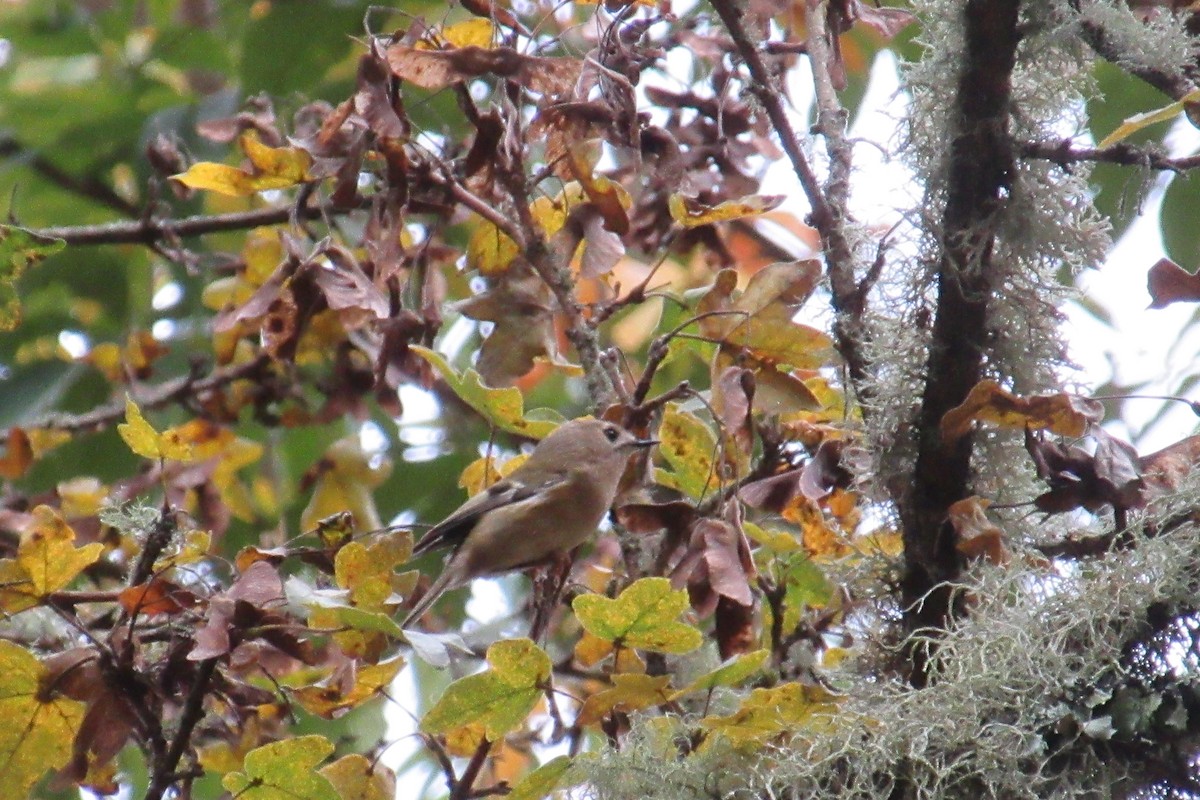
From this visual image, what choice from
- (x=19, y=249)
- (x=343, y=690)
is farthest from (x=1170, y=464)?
(x=19, y=249)

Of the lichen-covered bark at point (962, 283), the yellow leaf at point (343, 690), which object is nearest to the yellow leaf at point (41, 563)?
the yellow leaf at point (343, 690)

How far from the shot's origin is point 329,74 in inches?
124

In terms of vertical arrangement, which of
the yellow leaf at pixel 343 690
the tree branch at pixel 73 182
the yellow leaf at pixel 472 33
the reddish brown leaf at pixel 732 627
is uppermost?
the yellow leaf at pixel 472 33

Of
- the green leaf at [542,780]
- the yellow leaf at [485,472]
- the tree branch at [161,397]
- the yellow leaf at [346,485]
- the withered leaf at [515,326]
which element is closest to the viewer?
the green leaf at [542,780]

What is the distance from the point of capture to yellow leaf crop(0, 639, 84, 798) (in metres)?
1.65

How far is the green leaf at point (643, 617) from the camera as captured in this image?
4.85 feet

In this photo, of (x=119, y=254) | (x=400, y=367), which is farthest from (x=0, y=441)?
(x=400, y=367)

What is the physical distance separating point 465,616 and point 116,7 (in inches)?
67.4

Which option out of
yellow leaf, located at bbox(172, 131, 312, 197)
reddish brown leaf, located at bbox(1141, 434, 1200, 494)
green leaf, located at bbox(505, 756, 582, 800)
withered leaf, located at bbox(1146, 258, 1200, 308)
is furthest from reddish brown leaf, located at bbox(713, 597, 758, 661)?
yellow leaf, located at bbox(172, 131, 312, 197)

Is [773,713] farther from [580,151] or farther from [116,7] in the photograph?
[116,7]

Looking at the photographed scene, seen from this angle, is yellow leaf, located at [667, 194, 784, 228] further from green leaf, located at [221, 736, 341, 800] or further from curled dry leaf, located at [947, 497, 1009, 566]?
green leaf, located at [221, 736, 341, 800]

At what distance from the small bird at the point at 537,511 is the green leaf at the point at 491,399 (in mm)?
109

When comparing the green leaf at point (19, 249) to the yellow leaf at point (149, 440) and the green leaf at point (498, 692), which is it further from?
the green leaf at point (498, 692)

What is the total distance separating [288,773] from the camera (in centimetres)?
152
